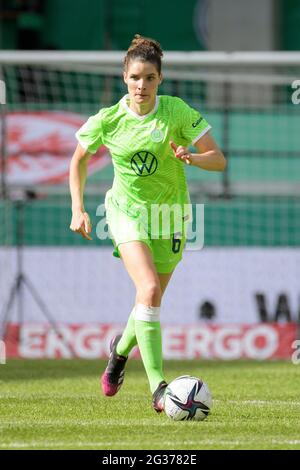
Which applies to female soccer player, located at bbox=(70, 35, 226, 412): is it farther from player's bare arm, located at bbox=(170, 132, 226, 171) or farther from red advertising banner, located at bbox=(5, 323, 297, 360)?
red advertising banner, located at bbox=(5, 323, 297, 360)

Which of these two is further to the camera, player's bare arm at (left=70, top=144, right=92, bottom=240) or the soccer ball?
player's bare arm at (left=70, top=144, right=92, bottom=240)

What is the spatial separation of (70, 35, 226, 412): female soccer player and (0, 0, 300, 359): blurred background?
6.11 metres

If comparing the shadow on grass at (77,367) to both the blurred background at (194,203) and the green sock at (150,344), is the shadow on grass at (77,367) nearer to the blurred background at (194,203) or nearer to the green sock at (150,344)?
the blurred background at (194,203)

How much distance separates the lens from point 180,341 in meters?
14.1

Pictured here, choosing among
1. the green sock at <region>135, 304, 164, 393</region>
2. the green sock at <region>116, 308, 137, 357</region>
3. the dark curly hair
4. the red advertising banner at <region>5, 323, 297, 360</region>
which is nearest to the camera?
the green sock at <region>135, 304, 164, 393</region>

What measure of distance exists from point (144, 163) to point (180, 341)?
654 cm

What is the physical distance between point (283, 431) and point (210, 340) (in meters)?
7.43

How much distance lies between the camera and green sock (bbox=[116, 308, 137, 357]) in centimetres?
820

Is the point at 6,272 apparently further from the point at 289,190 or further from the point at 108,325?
the point at 289,190

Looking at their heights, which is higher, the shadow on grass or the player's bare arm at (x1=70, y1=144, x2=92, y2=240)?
the player's bare arm at (x1=70, y1=144, x2=92, y2=240)

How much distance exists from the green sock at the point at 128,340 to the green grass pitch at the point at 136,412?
361 millimetres

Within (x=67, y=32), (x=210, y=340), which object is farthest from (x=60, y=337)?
(x=67, y=32)

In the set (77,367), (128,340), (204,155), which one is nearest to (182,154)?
(204,155)

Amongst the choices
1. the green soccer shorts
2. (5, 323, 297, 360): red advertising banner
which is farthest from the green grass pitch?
(5, 323, 297, 360): red advertising banner
